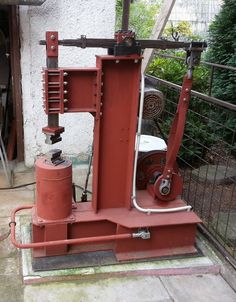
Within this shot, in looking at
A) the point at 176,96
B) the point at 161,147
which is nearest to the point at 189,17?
the point at 176,96

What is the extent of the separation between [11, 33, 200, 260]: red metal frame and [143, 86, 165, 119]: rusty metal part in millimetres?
168

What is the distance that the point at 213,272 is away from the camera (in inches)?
119

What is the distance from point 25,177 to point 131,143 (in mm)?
1989

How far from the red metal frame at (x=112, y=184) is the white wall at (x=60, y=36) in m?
1.70

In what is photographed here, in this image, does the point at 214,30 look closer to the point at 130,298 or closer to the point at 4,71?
the point at 4,71

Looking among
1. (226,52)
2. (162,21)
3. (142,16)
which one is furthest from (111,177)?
(142,16)

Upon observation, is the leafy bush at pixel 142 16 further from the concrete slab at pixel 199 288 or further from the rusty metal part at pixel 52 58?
the concrete slab at pixel 199 288

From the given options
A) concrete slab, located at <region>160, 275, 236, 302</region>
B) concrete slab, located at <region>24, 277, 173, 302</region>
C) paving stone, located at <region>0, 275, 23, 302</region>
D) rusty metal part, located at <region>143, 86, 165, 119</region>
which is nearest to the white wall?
rusty metal part, located at <region>143, 86, 165, 119</region>

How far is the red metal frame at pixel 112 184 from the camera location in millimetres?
2711

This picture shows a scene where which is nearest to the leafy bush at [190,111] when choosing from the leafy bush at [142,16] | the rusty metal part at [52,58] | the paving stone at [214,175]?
the paving stone at [214,175]

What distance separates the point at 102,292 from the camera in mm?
2727

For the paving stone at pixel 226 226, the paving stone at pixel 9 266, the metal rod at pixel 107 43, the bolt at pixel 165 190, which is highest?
the metal rod at pixel 107 43

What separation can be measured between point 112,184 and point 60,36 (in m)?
2.10

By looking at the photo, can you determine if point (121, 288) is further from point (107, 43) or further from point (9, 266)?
point (107, 43)
